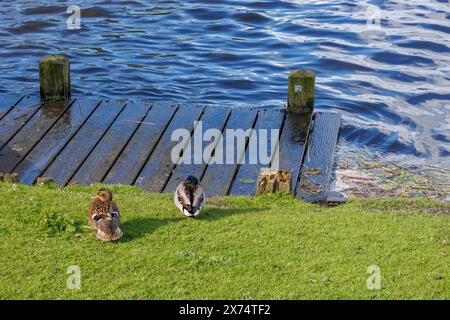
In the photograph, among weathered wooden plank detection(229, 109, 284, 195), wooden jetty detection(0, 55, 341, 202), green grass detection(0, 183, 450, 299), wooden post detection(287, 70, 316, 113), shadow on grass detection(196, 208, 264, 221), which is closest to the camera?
green grass detection(0, 183, 450, 299)

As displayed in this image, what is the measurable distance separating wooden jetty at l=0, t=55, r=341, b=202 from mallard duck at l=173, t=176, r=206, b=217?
6.78 ft

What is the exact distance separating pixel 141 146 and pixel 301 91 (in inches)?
131

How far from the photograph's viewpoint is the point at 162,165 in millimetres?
13320

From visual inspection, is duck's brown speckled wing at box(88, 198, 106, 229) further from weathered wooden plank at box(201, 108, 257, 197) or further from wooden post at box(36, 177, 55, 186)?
weathered wooden plank at box(201, 108, 257, 197)

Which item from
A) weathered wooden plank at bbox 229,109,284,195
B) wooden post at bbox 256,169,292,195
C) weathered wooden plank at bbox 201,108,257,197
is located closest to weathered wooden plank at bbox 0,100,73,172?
weathered wooden plank at bbox 201,108,257,197

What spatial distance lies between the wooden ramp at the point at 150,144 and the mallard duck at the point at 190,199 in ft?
7.60

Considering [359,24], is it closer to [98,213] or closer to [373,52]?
[373,52]

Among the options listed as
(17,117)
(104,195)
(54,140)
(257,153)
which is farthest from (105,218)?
(17,117)

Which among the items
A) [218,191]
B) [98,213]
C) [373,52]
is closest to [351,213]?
[218,191]

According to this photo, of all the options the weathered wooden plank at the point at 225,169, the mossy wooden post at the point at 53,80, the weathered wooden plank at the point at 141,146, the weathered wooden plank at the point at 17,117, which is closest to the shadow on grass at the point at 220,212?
the weathered wooden plank at the point at 225,169

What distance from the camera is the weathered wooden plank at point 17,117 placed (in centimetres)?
1431

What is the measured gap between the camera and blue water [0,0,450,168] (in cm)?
1967

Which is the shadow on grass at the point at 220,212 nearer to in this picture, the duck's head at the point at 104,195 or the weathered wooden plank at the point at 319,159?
the duck's head at the point at 104,195

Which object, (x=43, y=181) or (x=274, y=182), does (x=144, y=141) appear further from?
(x=274, y=182)
